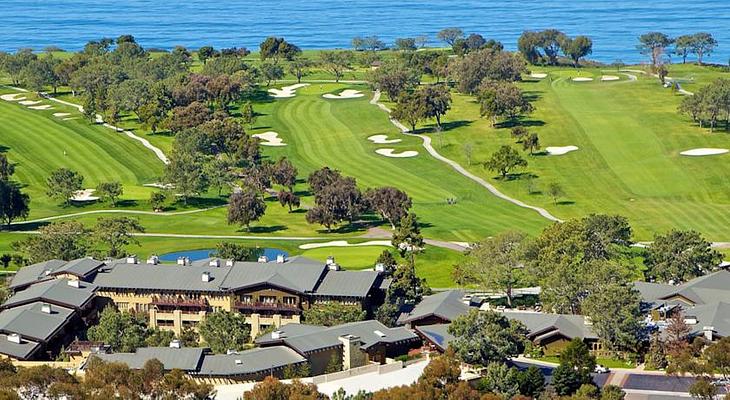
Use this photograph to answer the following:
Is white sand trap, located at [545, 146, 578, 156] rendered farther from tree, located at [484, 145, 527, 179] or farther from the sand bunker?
the sand bunker

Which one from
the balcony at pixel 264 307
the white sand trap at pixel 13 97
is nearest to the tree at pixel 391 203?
the balcony at pixel 264 307

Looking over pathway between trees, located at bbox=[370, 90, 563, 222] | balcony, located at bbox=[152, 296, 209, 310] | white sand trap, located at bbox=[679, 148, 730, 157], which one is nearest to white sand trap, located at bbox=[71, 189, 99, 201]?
pathway between trees, located at bbox=[370, 90, 563, 222]

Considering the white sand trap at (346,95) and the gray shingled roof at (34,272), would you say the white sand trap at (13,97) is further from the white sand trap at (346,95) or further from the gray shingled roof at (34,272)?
the gray shingled roof at (34,272)

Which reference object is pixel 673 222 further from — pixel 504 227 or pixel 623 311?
pixel 623 311

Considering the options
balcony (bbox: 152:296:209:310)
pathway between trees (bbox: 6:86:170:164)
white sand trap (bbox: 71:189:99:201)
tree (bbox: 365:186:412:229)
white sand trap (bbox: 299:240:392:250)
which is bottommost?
white sand trap (bbox: 71:189:99:201)

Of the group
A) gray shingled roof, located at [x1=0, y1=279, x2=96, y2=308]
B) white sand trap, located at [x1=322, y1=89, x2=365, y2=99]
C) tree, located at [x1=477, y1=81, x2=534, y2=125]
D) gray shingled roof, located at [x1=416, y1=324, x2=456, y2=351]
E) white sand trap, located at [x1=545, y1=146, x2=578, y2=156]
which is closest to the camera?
gray shingled roof, located at [x1=416, y1=324, x2=456, y2=351]

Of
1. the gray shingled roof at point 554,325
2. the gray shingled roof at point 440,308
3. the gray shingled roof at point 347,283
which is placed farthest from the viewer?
the gray shingled roof at point 347,283

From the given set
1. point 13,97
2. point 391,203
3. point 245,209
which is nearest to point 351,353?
point 391,203
